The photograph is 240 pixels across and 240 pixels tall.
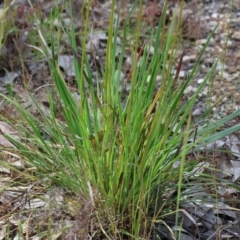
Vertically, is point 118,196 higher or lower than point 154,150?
lower

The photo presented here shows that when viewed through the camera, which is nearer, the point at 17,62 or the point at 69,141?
the point at 69,141

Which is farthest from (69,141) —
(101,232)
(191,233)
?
(191,233)

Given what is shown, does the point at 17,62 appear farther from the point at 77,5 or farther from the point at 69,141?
the point at 69,141

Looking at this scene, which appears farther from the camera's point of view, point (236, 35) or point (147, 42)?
point (236, 35)

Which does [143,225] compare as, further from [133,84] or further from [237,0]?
[237,0]

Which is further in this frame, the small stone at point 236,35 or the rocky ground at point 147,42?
the small stone at point 236,35

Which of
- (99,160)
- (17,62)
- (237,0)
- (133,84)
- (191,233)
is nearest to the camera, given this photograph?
(133,84)

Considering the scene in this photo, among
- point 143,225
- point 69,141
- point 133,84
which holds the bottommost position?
point 143,225

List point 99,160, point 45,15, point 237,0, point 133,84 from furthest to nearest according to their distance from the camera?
point 237,0 < point 45,15 < point 99,160 < point 133,84

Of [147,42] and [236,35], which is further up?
[147,42]

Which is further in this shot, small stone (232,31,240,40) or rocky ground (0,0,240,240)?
small stone (232,31,240,40)
